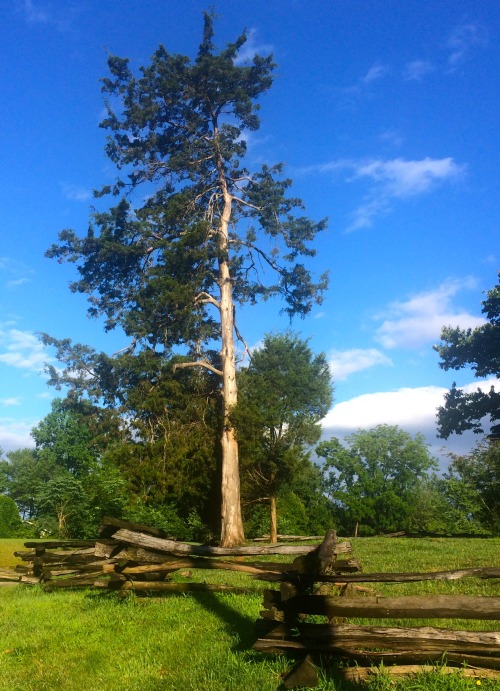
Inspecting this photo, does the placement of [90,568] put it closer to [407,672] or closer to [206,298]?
[407,672]

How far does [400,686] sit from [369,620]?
84.0 inches

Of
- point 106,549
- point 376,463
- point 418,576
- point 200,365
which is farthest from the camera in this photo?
point 376,463

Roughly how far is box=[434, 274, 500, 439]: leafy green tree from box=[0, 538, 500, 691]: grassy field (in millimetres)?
35473

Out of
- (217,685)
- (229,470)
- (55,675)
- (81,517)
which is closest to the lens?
(217,685)

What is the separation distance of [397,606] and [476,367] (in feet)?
138

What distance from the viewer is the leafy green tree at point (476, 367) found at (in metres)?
42.0

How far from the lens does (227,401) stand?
25.0 meters

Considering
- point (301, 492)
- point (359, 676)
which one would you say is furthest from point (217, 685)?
point (301, 492)

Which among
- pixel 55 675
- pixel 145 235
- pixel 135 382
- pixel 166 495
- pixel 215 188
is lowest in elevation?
pixel 55 675

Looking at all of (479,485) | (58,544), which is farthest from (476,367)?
(58,544)

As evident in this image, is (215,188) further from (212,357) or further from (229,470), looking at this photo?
(229,470)

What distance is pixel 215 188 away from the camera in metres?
30.2

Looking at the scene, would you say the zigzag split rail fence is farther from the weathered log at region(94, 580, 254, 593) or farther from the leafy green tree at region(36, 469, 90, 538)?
the leafy green tree at region(36, 469, 90, 538)

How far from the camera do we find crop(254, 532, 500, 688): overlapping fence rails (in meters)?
4.83
